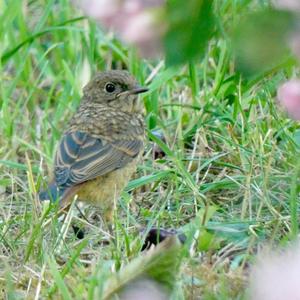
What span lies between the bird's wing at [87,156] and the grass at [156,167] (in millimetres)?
141

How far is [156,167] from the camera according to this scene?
16.7 feet

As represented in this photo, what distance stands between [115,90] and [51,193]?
1235mm

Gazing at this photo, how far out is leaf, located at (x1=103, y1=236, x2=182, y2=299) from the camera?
270 cm

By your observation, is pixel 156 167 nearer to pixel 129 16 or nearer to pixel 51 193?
pixel 51 193

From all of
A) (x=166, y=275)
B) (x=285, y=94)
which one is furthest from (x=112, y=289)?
(x=285, y=94)

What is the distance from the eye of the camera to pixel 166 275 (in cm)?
269

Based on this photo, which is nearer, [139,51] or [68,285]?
[139,51]

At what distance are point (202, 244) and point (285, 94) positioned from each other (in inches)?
87.8

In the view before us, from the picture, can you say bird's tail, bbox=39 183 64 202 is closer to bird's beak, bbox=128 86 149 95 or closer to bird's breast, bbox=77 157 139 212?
bird's breast, bbox=77 157 139 212

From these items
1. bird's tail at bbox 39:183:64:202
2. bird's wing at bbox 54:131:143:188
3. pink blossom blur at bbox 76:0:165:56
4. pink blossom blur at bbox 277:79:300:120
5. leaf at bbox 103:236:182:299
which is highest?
pink blossom blur at bbox 76:0:165:56

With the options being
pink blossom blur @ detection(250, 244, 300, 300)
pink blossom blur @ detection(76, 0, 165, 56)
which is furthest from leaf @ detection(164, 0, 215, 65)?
pink blossom blur @ detection(250, 244, 300, 300)

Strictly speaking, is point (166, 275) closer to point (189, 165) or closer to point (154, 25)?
point (154, 25)

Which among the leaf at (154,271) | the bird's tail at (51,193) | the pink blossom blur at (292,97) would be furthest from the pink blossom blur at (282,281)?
the bird's tail at (51,193)

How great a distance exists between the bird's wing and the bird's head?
45 centimetres
